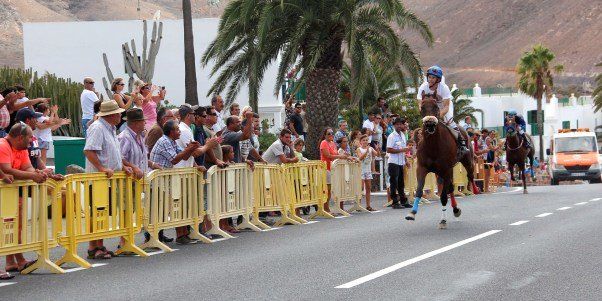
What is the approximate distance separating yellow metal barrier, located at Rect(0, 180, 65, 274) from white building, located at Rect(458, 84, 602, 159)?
93116 mm

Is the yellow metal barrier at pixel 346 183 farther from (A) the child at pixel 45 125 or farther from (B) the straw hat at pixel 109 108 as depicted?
(B) the straw hat at pixel 109 108

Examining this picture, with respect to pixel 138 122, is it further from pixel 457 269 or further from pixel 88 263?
pixel 457 269

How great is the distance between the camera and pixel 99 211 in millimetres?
15234

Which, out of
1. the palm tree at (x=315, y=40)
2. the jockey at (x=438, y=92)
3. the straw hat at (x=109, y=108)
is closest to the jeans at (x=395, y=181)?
the palm tree at (x=315, y=40)

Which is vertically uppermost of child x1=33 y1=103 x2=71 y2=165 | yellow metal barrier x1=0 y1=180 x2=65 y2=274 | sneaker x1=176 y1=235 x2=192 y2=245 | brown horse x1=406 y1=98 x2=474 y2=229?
child x1=33 y1=103 x2=71 y2=165

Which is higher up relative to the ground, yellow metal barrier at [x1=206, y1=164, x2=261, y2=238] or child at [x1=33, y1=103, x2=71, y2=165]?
child at [x1=33, y1=103, x2=71, y2=165]

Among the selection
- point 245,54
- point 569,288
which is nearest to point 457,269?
point 569,288

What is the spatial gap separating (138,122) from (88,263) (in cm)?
249

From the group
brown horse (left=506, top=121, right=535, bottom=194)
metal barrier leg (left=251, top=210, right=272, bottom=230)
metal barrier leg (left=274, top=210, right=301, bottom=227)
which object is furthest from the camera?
brown horse (left=506, top=121, right=535, bottom=194)

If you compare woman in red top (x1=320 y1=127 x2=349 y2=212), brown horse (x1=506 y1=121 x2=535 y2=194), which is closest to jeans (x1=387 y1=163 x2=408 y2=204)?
woman in red top (x1=320 y1=127 x2=349 y2=212)

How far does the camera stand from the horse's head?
18.4m

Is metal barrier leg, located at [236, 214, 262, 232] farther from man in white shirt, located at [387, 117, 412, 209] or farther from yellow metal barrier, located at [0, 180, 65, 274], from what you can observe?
man in white shirt, located at [387, 117, 412, 209]

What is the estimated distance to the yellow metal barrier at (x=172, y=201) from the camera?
1634cm

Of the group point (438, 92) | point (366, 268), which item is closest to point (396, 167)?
point (438, 92)
